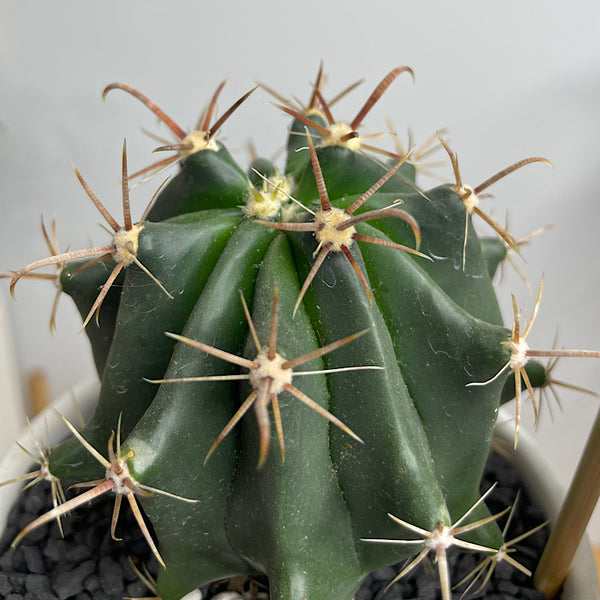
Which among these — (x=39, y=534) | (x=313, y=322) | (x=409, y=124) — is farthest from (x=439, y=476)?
(x=409, y=124)

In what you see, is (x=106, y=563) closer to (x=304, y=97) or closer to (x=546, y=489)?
(x=546, y=489)

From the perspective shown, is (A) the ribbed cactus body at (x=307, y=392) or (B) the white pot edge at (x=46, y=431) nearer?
(A) the ribbed cactus body at (x=307, y=392)

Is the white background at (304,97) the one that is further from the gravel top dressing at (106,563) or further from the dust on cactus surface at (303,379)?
the dust on cactus surface at (303,379)

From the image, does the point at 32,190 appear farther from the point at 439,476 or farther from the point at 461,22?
the point at 439,476

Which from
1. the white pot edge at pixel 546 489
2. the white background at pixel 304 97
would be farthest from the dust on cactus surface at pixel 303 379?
the white background at pixel 304 97

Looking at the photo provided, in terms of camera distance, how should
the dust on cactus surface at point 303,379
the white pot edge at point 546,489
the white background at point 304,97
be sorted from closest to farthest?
the dust on cactus surface at point 303,379 → the white pot edge at point 546,489 → the white background at point 304,97

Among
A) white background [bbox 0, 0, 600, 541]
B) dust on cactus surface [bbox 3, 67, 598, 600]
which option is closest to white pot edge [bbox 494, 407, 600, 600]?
dust on cactus surface [bbox 3, 67, 598, 600]

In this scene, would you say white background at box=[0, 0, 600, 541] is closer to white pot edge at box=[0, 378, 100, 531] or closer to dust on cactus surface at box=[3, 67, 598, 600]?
white pot edge at box=[0, 378, 100, 531]
